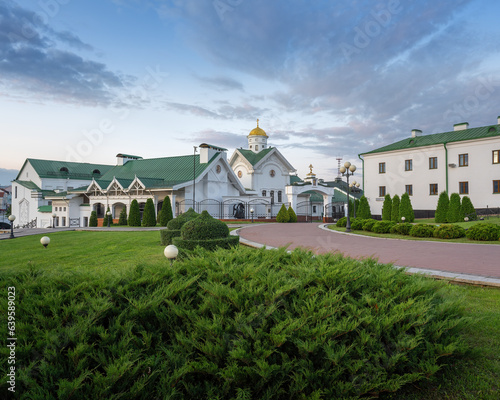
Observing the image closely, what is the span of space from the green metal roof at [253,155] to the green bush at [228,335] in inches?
1589

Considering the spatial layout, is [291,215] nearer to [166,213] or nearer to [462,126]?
[166,213]

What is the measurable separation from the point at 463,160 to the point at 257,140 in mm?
24494

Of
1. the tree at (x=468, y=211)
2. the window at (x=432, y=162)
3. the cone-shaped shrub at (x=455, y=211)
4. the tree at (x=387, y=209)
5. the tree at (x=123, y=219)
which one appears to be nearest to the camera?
the cone-shaped shrub at (x=455, y=211)

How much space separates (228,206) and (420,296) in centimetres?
3345

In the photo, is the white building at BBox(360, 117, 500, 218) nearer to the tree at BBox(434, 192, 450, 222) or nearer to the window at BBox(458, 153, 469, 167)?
the window at BBox(458, 153, 469, 167)

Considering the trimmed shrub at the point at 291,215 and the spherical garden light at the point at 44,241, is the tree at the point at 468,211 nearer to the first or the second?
the trimmed shrub at the point at 291,215

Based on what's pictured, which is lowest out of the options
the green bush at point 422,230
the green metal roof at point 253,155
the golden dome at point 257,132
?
the green bush at point 422,230

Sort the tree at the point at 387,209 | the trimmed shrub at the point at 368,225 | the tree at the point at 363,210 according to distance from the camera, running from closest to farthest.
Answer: the trimmed shrub at the point at 368,225 → the tree at the point at 363,210 → the tree at the point at 387,209

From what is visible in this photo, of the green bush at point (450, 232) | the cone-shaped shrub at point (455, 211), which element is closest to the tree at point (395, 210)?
the cone-shaped shrub at point (455, 211)

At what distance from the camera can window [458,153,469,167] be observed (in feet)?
104

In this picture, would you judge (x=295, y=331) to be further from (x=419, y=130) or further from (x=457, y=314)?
(x=419, y=130)

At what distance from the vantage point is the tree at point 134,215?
30.3 metres

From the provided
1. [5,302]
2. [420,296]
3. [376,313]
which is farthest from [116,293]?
[420,296]

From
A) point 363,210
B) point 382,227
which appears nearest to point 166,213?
point 363,210
